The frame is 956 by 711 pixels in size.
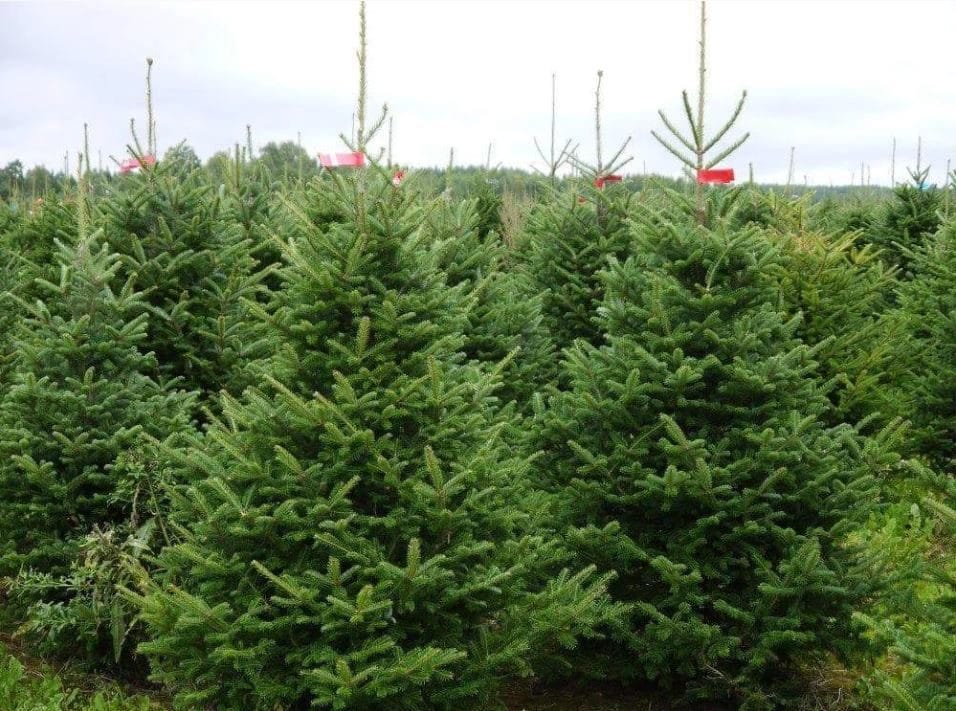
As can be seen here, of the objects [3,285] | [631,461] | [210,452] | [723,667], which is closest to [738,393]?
[631,461]

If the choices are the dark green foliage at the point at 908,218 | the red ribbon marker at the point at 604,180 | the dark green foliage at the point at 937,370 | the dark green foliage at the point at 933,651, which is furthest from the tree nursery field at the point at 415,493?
the dark green foliage at the point at 908,218

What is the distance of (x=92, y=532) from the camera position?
5336 mm

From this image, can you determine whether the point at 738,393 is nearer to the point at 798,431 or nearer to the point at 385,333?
the point at 798,431

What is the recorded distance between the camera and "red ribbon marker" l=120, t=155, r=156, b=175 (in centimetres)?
704

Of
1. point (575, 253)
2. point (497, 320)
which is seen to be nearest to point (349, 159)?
point (497, 320)

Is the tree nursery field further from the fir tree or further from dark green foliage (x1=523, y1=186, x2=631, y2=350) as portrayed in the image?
dark green foliage (x1=523, y1=186, x2=631, y2=350)

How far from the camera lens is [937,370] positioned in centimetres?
863

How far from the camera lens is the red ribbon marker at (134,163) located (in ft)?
23.1

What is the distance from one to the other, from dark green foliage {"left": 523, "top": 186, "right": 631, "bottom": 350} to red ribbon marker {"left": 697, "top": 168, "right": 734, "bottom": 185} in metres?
3.26

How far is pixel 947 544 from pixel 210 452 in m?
6.14

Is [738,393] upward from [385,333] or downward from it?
downward

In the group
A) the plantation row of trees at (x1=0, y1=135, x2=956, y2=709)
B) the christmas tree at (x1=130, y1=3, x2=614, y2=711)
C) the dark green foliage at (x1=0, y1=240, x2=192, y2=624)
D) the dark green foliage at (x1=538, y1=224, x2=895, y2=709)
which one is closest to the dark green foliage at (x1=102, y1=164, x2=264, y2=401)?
the plantation row of trees at (x1=0, y1=135, x2=956, y2=709)

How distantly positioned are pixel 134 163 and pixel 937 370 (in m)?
7.45

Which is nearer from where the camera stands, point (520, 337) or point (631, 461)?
point (631, 461)
